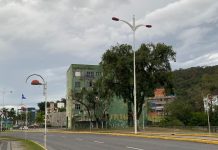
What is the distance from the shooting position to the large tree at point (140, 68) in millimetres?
63250

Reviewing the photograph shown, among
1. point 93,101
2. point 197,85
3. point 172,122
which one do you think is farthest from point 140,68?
point 197,85

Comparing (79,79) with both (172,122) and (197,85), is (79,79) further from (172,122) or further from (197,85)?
(197,85)

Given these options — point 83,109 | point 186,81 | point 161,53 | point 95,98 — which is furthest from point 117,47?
point 186,81

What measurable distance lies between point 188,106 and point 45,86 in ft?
322

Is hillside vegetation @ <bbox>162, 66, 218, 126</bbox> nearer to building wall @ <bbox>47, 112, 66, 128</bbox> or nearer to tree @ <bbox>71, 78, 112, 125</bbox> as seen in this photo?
tree @ <bbox>71, 78, 112, 125</bbox>

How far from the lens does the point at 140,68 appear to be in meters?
64.1

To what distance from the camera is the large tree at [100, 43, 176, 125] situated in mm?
63250

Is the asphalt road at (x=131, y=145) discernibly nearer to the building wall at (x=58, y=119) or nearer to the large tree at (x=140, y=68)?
the large tree at (x=140, y=68)

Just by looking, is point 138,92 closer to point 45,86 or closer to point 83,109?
point 45,86

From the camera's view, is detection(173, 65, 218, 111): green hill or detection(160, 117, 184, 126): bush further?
detection(173, 65, 218, 111): green hill

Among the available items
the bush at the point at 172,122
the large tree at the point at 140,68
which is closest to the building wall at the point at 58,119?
the bush at the point at 172,122

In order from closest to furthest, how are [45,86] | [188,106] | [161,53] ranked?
1. [45,86]
2. [161,53]
3. [188,106]

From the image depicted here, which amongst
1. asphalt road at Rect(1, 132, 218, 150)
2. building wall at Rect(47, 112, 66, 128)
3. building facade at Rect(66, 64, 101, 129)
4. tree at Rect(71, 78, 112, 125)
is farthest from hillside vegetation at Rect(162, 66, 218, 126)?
asphalt road at Rect(1, 132, 218, 150)

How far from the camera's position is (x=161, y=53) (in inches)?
2491
